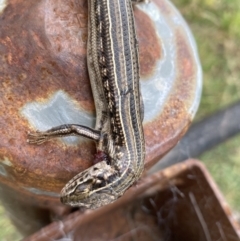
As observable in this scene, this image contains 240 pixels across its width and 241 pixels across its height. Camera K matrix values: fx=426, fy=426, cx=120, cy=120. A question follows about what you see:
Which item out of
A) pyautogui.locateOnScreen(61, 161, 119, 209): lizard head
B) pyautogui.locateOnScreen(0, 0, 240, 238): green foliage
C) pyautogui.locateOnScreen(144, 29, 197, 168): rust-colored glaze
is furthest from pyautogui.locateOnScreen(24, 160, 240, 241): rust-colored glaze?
pyautogui.locateOnScreen(0, 0, 240, 238): green foliage

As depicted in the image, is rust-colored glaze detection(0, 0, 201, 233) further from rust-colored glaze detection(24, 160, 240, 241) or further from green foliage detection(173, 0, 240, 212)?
green foliage detection(173, 0, 240, 212)

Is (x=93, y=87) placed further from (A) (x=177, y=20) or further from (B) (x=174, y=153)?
(B) (x=174, y=153)

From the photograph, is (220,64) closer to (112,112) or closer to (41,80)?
(112,112)

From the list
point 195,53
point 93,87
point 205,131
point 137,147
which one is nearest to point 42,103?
point 93,87

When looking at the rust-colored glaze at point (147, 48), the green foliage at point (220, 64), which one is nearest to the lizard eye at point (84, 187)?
the rust-colored glaze at point (147, 48)

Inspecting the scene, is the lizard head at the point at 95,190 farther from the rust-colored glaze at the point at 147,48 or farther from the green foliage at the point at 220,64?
the green foliage at the point at 220,64
